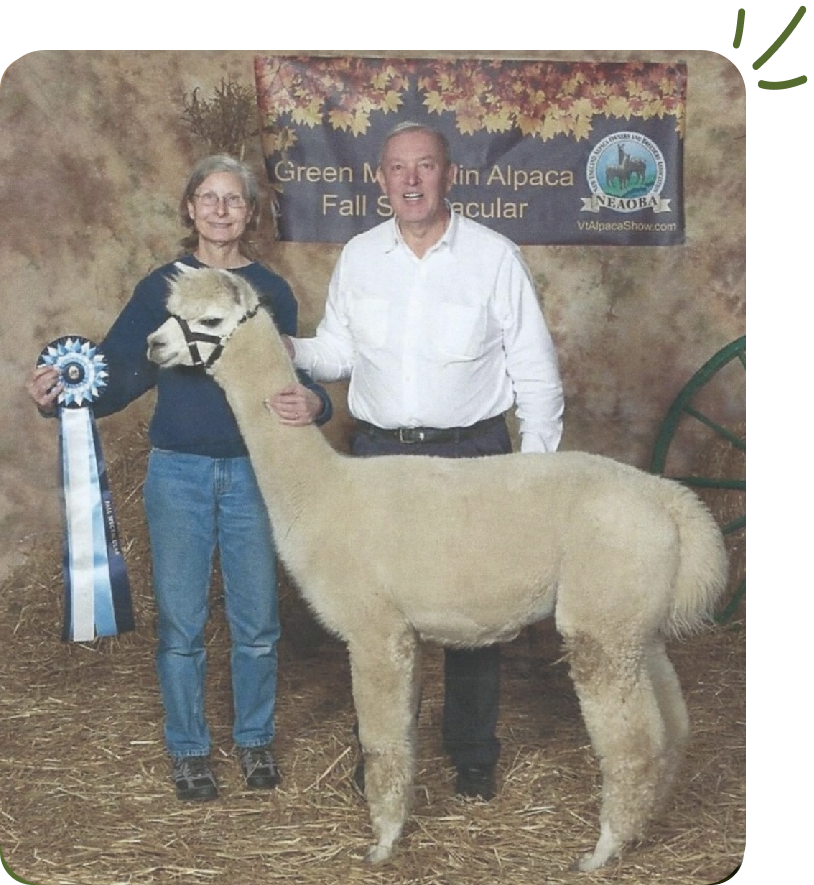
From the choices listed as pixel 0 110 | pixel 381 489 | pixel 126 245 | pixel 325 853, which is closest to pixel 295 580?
pixel 381 489

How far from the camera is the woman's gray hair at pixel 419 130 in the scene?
16.4 feet

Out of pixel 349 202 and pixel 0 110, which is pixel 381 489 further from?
pixel 0 110

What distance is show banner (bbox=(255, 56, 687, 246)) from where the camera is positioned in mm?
5020

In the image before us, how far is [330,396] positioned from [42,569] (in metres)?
1.26

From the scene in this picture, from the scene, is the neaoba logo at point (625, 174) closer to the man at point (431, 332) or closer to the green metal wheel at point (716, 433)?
the man at point (431, 332)

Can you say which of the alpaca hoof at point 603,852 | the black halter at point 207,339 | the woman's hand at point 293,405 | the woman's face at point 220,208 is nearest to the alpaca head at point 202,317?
the black halter at point 207,339

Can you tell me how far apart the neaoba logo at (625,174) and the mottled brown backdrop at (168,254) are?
14 centimetres

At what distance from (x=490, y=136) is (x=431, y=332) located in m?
0.76

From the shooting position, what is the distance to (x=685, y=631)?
16.2 ft

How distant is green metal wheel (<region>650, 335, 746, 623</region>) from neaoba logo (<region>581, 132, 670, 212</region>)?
656 millimetres

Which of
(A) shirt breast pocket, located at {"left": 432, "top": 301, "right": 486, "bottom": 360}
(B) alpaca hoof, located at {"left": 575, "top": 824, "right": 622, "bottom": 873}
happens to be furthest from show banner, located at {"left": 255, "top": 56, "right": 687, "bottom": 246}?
(B) alpaca hoof, located at {"left": 575, "top": 824, "right": 622, "bottom": 873}

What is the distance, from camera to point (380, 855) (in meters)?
4.91
